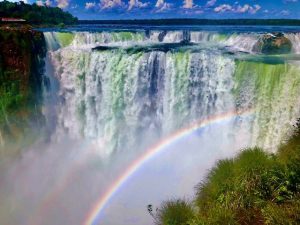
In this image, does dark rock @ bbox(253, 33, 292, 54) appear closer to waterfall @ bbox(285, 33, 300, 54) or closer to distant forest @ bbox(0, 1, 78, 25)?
waterfall @ bbox(285, 33, 300, 54)

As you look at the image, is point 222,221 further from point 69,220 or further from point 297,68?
point 69,220

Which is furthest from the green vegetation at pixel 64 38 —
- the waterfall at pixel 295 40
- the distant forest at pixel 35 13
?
the distant forest at pixel 35 13

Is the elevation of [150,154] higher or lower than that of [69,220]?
higher

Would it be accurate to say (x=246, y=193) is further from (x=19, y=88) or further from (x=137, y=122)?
(x=19, y=88)

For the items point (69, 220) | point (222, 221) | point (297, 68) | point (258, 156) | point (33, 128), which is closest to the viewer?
point (222, 221)

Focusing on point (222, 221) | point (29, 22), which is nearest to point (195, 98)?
point (222, 221)

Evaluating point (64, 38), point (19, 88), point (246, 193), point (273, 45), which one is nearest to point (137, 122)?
point (19, 88)

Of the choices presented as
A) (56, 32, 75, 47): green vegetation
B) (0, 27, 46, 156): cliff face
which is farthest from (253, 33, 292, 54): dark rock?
(0, 27, 46, 156): cliff face
